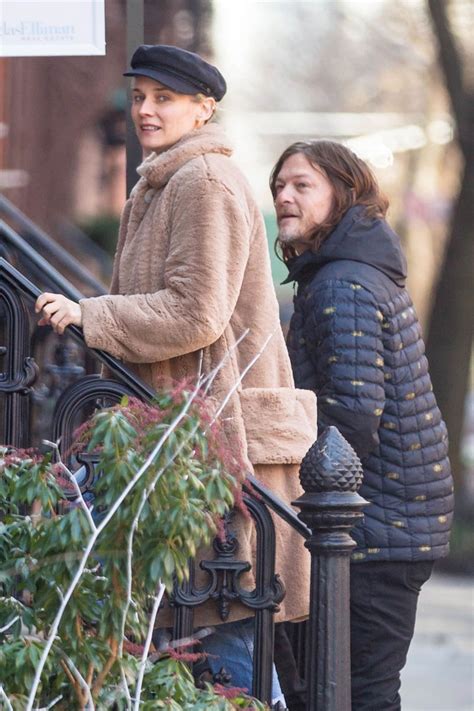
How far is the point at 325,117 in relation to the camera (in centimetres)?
3369

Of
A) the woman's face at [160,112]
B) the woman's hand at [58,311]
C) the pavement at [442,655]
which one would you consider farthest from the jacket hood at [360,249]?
the pavement at [442,655]

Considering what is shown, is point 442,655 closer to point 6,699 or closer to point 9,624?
point 9,624

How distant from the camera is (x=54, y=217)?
12.6 meters

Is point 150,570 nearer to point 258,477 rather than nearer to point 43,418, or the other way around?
point 258,477

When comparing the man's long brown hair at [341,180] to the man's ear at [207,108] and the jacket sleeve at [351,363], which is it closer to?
the jacket sleeve at [351,363]

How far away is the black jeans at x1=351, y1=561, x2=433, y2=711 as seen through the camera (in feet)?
14.6

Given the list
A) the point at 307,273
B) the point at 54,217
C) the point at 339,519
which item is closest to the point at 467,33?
the point at 54,217

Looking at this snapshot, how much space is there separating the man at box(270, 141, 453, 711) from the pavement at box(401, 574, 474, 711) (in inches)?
134

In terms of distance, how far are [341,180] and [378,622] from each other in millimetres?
1432

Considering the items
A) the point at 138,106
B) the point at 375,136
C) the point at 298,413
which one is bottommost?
the point at 298,413

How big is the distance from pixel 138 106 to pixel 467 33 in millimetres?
12315

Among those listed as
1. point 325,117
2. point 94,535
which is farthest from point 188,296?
point 325,117

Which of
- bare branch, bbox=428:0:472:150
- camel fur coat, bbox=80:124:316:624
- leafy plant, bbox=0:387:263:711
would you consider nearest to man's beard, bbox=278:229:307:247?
camel fur coat, bbox=80:124:316:624

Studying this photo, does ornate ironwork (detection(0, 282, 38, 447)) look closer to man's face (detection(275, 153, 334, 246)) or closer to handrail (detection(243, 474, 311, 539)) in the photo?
handrail (detection(243, 474, 311, 539))
